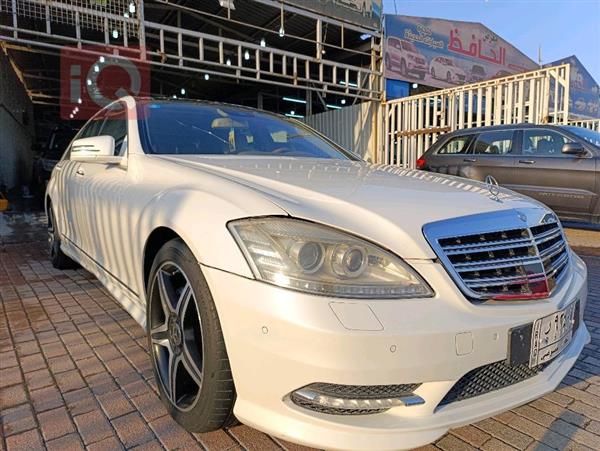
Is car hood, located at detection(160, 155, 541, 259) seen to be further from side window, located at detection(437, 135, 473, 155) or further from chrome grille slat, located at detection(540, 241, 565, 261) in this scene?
side window, located at detection(437, 135, 473, 155)

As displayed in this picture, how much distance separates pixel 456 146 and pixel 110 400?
6988 millimetres

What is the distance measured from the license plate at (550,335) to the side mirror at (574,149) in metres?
5.16

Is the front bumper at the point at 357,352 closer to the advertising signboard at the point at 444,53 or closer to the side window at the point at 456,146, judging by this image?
the side window at the point at 456,146

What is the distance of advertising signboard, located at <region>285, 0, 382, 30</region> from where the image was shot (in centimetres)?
965

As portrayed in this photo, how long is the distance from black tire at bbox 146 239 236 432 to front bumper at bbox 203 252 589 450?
0.30 feet

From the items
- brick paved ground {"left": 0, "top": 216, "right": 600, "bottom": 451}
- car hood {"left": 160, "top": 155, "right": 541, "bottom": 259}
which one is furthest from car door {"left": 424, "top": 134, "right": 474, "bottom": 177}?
car hood {"left": 160, "top": 155, "right": 541, "bottom": 259}

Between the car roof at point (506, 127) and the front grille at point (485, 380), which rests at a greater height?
the car roof at point (506, 127)

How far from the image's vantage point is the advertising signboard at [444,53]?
11.8 metres

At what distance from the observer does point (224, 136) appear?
9.11 ft

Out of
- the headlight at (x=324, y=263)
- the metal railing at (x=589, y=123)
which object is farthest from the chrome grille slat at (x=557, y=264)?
the metal railing at (x=589, y=123)

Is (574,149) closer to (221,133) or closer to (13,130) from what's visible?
(221,133)

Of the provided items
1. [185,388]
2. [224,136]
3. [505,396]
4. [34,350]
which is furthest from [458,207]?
[34,350]

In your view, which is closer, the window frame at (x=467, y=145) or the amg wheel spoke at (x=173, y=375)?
the amg wheel spoke at (x=173, y=375)

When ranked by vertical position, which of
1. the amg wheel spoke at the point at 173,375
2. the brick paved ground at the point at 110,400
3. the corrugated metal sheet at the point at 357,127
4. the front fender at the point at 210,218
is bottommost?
the brick paved ground at the point at 110,400
